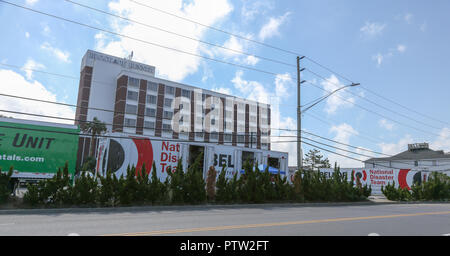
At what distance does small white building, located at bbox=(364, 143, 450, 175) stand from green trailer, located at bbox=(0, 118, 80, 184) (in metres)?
66.4

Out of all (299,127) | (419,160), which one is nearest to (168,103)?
(299,127)

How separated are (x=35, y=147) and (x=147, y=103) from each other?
193 ft

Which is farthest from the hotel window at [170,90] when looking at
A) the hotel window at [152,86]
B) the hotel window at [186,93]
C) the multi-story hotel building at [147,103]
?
the hotel window at [152,86]

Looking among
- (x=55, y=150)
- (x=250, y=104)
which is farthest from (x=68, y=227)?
(x=250, y=104)

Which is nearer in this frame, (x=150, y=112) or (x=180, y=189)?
(x=180, y=189)

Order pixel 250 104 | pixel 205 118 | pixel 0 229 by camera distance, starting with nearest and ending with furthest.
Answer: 1. pixel 0 229
2. pixel 205 118
3. pixel 250 104

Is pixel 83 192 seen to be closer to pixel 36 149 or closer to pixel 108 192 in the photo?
pixel 108 192

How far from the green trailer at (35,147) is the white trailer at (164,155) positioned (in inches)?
89.2

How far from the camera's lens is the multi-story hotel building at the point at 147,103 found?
234 feet

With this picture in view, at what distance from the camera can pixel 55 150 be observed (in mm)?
15688

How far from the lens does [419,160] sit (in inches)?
2945
